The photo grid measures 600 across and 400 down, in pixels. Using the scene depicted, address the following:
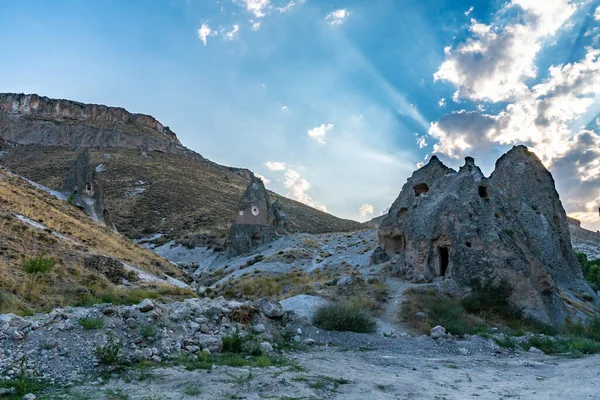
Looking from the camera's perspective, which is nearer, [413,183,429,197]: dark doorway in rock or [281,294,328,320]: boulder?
[281,294,328,320]: boulder

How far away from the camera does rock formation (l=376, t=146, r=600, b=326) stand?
15.4 meters

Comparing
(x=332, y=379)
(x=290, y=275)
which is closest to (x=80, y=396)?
(x=332, y=379)

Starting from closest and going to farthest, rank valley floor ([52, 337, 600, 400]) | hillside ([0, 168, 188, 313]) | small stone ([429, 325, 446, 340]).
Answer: valley floor ([52, 337, 600, 400])
small stone ([429, 325, 446, 340])
hillside ([0, 168, 188, 313])

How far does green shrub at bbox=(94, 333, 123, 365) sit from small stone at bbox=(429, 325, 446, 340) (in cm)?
846

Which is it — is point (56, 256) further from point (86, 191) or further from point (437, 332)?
point (86, 191)

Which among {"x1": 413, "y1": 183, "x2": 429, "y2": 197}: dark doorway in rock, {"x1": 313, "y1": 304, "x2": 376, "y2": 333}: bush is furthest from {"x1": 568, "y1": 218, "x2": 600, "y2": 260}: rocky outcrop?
{"x1": 313, "y1": 304, "x2": 376, "y2": 333}: bush

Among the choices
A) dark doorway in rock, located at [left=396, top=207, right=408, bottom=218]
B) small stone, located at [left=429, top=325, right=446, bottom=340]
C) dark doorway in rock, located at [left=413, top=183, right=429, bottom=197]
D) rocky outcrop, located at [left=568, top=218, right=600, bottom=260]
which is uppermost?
rocky outcrop, located at [left=568, top=218, right=600, bottom=260]

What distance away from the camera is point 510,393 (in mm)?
6480

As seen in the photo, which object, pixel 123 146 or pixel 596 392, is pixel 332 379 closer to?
pixel 596 392

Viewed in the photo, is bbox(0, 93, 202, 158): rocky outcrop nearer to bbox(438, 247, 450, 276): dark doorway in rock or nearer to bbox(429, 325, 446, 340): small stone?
bbox(438, 247, 450, 276): dark doorway in rock

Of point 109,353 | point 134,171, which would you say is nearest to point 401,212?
point 109,353

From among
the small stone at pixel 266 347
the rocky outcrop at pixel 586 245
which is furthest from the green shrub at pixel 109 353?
the rocky outcrop at pixel 586 245

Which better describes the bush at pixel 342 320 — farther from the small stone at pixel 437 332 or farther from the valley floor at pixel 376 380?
the valley floor at pixel 376 380

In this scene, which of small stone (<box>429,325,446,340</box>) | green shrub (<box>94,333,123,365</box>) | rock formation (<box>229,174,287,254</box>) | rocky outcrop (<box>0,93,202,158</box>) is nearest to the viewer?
green shrub (<box>94,333,123,365</box>)
